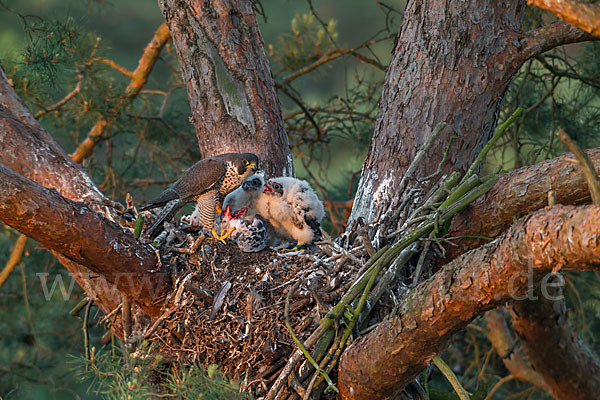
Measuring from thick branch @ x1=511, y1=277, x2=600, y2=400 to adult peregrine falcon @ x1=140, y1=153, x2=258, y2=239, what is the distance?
4.70ft

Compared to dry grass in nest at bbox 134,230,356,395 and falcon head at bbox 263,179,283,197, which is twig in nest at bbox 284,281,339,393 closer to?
dry grass in nest at bbox 134,230,356,395

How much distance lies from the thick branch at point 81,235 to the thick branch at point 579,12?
5.18 ft

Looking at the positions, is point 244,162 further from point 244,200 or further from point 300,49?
point 300,49

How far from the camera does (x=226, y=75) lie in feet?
11.4

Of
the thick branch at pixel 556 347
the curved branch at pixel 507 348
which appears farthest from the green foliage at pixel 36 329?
the thick branch at pixel 556 347

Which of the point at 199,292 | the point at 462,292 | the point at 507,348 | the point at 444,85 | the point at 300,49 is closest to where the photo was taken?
the point at 462,292

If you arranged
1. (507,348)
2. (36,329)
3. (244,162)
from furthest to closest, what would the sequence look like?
1. (36,329)
2. (507,348)
3. (244,162)

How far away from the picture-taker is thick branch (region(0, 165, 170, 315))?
6.96 ft

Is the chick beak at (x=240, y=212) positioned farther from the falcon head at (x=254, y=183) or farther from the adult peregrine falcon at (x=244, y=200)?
the falcon head at (x=254, y=183)

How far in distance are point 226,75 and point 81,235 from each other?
145 centimetres

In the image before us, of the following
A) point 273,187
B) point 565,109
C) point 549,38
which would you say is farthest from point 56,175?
point 565,109

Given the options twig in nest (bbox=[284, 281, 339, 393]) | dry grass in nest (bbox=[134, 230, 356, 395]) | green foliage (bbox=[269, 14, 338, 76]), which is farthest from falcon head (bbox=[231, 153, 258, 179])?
green foliage (bbox=[269, 14, 338, 76])

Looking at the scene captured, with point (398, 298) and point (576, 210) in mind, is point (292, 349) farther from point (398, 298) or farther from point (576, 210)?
point (576, 210)

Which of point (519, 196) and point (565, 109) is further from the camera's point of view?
point (565, 109)
